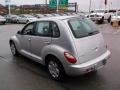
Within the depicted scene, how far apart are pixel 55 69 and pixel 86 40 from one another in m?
1.16

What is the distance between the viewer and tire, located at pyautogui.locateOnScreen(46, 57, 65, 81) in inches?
206

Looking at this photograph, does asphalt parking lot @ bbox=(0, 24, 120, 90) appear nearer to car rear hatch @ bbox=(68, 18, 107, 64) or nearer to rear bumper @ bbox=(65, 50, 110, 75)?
rear bumper @ bbox=(65, 50, 110, 75)

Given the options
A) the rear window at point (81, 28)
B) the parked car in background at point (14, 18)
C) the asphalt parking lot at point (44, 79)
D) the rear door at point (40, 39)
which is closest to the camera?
the asphalt parking lot at point (44, 79)

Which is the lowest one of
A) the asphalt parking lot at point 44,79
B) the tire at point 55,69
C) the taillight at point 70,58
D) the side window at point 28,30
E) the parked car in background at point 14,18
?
the asphalt parking lot at point 44,79

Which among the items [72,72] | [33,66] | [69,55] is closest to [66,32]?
[69,55]

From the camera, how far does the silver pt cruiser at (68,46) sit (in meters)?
4.90

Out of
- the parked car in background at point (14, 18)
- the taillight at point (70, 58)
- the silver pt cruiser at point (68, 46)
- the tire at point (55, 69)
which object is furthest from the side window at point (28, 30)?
the parked car in background at point (14, 18)

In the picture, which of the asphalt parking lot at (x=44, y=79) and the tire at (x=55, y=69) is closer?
the asphalt parking lot at (x=44, y=79)

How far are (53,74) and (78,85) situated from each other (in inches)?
31.6

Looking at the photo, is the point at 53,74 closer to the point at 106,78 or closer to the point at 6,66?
the point at 106,78

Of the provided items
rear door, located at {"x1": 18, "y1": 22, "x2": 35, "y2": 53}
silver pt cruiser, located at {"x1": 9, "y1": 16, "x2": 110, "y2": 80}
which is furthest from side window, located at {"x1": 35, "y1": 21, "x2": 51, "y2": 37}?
rear door, located at {"x1": 18, "y1": 22, "x2": 35, "y2": 53}

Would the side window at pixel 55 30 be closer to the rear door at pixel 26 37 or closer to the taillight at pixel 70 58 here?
the taillight at pixel 70 58

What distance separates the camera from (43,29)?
5.90 m

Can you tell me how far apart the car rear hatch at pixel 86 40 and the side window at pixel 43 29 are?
2.30ft
